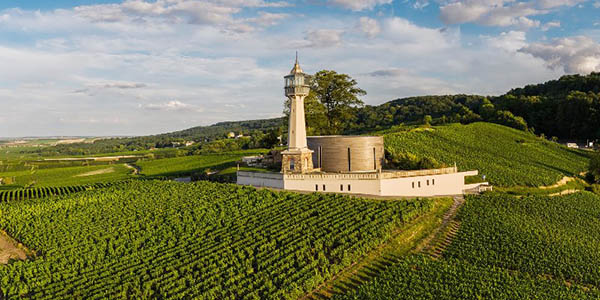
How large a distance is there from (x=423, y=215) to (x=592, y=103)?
84.3 metres

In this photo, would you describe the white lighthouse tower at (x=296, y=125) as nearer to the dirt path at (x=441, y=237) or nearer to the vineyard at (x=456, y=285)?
the dirt path at (x=441, y=237)

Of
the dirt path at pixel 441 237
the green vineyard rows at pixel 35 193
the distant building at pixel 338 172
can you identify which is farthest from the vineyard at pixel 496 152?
the green vineyard rows at pixel 35 193

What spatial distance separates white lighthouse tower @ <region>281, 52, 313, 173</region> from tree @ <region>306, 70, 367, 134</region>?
16.9 meters

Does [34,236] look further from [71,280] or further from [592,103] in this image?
[592,103]

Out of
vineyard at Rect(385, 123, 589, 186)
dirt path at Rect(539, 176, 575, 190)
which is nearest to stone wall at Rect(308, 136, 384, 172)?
vineyard at Rect(385, 123, 589, 186)

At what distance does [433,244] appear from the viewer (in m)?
27.8

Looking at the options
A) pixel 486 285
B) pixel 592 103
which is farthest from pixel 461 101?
pixel 486 285

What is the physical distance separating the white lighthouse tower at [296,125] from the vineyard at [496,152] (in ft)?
54.0

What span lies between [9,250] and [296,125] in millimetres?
27078

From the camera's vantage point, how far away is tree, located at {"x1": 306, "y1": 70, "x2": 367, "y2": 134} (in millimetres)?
58875

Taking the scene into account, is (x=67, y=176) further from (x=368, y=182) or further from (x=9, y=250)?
(x=368, y=182)

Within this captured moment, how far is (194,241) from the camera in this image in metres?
28.2

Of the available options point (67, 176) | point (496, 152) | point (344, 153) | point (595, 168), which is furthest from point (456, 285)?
point (67, 176)

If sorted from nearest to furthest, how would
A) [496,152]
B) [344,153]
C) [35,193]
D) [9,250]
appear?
[9,250] < [344,153] < [35,193] < [496,152]
